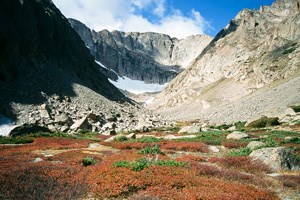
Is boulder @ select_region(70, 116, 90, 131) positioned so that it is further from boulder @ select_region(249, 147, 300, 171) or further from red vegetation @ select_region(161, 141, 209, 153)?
boulder @ select_region(249, 147, 300, 171)

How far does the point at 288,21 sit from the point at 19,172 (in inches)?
5448

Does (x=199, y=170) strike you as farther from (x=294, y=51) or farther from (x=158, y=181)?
(x=294, y=51)

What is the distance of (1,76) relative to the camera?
6025 cm

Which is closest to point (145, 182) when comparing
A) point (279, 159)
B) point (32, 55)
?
point (279, 159)

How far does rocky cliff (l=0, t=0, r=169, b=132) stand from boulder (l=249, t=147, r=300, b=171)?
110 ft

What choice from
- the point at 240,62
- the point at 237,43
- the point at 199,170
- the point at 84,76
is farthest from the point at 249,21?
the point at 199,170

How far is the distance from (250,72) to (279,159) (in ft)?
385

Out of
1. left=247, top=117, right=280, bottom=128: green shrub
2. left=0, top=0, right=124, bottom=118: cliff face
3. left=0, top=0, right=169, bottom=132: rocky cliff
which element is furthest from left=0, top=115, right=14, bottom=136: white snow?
left=247, top=117, right=280, bottom=128: green shrub

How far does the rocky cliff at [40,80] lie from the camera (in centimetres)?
5478

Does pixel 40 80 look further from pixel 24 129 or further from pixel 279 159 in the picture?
pixel 279 159

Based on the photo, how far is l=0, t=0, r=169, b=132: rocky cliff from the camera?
5478cm

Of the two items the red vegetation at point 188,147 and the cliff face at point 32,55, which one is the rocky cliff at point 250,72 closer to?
the red vegetation at point 188,147

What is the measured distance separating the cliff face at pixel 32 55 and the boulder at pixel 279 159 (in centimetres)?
4748

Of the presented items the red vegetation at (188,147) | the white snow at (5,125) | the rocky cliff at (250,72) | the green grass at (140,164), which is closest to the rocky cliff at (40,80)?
the white snow at (5,125)
